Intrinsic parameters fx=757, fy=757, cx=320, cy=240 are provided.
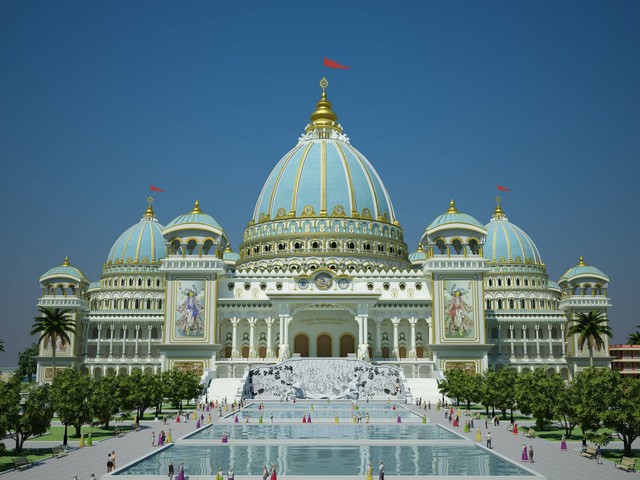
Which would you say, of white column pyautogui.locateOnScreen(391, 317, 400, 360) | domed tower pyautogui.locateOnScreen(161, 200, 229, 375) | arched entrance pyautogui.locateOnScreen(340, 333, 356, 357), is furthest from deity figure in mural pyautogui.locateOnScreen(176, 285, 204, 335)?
white column pyautogui.locateOnScreen(391, 317, 400, 360)

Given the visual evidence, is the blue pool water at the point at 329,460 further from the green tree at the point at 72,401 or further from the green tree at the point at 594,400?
the green tree at the point at 72,401

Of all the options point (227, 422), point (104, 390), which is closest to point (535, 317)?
point (227, 422)

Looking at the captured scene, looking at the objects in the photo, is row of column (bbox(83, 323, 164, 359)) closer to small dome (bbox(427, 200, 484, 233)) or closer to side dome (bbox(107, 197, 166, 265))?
side dome (bbox(107, 197, 166, 265))

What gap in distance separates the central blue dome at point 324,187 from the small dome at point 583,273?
78.7 ft

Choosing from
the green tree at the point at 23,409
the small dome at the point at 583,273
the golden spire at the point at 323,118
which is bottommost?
the green tree at the point at 23,409

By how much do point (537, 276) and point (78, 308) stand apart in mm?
64432

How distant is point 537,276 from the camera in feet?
363

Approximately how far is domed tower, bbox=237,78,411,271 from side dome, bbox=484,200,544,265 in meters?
16.3

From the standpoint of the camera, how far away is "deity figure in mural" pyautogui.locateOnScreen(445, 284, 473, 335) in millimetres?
82125

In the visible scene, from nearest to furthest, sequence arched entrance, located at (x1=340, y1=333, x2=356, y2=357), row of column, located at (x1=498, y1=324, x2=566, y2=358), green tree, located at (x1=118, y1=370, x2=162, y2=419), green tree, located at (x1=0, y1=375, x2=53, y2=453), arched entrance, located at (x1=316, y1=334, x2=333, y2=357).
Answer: green tree, located at (x1=0, y1=375, x2=53, y2=453)
green tree, located at (x1=118, y1=370, x2=162, y2=419)
arched entrance, located at (x1=340, y1=333, x2=356, y2=357)
arched entrance, located at (x1=316, y1=334, x2=333, y2=357)
row of column, located at (x1=498, y1=324, x2=566, y2=358)

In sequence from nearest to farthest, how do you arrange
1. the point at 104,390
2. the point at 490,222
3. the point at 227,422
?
the point at 104,390, the point at 227,422, the point at 490,222

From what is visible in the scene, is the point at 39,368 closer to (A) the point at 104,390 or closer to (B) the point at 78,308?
(B) the point at 78,308

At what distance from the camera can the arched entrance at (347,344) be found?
86.8 meters

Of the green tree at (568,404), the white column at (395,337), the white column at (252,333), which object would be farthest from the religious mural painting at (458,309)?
the green tree at (568,404)
